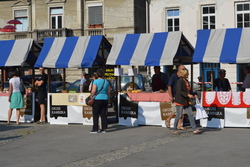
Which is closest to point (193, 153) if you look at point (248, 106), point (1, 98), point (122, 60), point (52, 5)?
point (248, 106)

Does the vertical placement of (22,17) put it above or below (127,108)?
above

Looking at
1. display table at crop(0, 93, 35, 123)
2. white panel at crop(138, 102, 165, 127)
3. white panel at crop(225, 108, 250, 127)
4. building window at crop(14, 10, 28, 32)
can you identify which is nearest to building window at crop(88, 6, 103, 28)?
building window at crop(14, 10, 28, 32)

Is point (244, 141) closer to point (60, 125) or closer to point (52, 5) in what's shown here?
point (60, 125)

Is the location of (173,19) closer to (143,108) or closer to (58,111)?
(58,111)

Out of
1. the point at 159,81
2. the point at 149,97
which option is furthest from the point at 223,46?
the point at 149,97

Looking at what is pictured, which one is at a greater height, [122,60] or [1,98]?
[122,60]

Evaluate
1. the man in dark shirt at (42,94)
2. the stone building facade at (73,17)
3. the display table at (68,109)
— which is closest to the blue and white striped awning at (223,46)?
the display table at (68,109)

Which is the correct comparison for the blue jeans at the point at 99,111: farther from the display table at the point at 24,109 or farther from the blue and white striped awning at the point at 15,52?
the blue and white striped awning at the point at 15,52

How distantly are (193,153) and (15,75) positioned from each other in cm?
843

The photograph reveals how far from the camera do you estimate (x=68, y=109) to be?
1597cm

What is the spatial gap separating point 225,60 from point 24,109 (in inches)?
287

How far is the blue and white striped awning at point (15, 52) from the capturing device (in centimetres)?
1706

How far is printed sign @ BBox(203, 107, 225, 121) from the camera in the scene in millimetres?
14148

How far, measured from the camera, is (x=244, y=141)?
36.9ft
